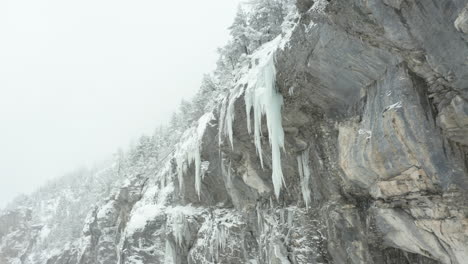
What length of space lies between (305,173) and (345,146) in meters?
2.75

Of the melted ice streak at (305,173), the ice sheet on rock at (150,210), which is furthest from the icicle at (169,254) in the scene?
the melted ice streak at (305,173)

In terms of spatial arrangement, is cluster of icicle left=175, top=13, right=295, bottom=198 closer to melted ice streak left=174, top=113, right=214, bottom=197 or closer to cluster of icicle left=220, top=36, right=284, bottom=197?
cluster of icicle left=220, top=36, right=284, bottom=197

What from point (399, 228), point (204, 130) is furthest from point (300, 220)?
point (204, 130)

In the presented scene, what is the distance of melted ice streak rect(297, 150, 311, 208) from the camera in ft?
40.1

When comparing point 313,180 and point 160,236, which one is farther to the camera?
point 160,236

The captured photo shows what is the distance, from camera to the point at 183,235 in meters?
18.5

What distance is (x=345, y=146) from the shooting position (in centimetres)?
990

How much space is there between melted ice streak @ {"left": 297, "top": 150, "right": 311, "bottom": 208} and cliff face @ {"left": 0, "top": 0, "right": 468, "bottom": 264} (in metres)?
0.04

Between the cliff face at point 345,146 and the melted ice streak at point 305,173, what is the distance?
40mm

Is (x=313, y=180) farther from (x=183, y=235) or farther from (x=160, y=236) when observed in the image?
(x=160, y=236)

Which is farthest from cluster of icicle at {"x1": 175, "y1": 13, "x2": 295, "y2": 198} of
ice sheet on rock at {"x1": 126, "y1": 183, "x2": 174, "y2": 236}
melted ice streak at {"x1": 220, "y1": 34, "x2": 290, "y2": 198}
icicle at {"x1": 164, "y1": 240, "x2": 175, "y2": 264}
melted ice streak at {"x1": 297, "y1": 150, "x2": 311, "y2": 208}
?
ice sheet on rock at {"x1": 126, "y1": 183, "x2": 174, "y2": 236}

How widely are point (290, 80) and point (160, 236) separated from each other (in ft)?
50.1

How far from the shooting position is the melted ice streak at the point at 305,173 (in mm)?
12211

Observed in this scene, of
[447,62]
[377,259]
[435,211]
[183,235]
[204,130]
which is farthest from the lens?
[183,235]
